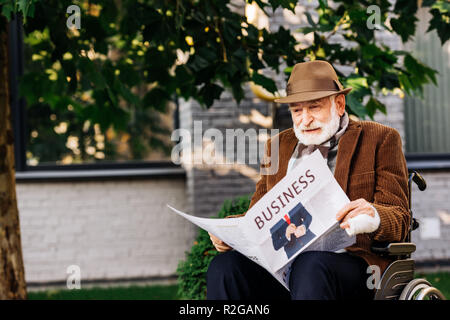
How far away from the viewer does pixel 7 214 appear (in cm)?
411

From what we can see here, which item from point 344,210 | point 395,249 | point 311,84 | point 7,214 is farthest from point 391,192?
point 7,214

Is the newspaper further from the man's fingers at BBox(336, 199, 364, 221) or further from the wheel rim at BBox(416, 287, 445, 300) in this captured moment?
the wheel rim at BBox(416, 287, 445, 300)

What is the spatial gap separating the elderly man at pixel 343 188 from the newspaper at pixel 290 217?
0.07 meters

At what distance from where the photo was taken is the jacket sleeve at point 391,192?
2248mm

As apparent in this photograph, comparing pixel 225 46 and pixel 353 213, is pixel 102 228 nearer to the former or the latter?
pixel 225 46

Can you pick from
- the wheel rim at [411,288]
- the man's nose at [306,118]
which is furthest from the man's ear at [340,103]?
the wheel rim at [411,288]

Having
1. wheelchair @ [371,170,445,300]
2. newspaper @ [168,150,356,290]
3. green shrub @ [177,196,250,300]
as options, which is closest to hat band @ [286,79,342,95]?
newspaper @ [168,150,356,290]

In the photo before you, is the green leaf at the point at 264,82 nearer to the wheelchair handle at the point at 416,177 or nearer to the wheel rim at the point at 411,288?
the wheelchair handle at the point at 416,177

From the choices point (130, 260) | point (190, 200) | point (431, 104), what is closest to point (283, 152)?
point (190, 200)

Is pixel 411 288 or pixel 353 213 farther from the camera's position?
pixel 411 288

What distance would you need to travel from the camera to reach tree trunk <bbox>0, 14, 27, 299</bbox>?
13.4 feet

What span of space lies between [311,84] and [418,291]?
3.03 ft

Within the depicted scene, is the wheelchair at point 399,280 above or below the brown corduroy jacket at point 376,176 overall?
below
